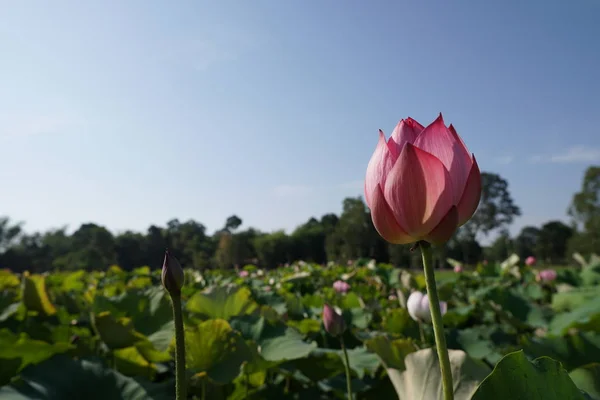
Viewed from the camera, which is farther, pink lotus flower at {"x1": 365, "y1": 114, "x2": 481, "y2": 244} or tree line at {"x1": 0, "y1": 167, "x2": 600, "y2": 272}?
tree line at {"x1": 0, "y1": 167, "x2": 600, "y2": 272}

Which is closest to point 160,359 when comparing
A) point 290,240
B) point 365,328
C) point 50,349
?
point 50,349

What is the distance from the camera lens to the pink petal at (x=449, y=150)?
405 millimetres

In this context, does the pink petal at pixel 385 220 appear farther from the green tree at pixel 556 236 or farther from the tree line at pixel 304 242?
the green tree at pixel 556 236

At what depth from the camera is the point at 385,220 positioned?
40 centimetres

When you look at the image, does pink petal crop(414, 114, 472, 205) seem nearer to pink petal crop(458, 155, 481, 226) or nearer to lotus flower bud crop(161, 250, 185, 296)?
pink petal crop(458, 155, 481, 226)

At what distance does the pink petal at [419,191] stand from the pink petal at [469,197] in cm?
2

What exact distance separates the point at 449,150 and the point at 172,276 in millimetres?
273

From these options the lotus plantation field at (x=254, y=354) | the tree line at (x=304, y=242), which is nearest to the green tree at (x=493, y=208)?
the tree line at (x=304, y=242)

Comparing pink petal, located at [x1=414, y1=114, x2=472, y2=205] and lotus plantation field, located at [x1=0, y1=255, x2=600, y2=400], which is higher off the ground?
pink petal, located at [x1=414, y1=114, x2=472, y2=205]

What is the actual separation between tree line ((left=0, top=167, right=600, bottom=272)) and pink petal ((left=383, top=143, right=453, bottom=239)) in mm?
17566

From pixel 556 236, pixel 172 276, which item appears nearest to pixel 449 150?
pixel 172 276

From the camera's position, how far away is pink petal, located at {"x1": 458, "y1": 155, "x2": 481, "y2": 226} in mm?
398

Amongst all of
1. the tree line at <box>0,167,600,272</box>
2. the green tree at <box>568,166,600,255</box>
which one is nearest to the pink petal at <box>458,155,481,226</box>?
the tree line at <box>0,167,600,272</box>

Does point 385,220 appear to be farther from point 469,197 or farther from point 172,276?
point 172,276
